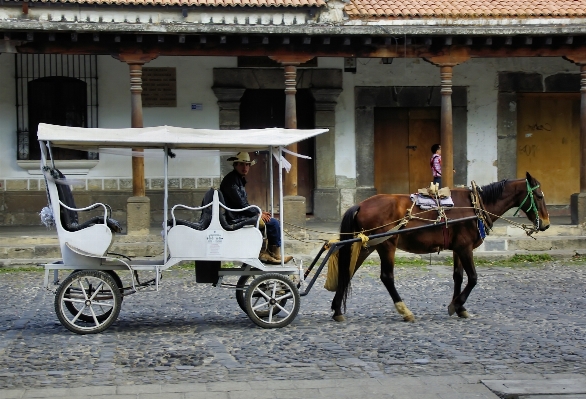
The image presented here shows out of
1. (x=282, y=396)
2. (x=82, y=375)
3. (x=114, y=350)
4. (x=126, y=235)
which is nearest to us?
(x=282, y=396)

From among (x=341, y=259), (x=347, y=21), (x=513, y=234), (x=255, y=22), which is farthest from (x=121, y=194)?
(x=341, y=259)

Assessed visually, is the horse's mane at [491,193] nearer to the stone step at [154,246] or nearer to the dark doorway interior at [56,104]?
the stone step at [154,246]

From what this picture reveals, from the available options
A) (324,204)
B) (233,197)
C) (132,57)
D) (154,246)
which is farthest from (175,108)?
(233,197)

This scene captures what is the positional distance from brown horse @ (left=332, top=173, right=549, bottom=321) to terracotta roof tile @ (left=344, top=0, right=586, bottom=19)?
6696 millimetres

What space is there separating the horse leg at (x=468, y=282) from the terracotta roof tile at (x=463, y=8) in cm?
731

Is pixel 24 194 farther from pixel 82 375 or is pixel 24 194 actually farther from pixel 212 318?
pixel 82 375

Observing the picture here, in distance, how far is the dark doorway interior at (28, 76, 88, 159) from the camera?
16.8m

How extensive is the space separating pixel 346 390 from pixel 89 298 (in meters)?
3.13

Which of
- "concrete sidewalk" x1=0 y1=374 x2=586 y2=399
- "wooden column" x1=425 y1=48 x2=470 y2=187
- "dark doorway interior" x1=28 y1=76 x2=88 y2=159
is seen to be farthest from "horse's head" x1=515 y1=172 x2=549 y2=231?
"dark doorway interior" x1=28 y1=76 x2=88 y2=159

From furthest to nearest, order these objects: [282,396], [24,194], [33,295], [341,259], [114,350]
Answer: [24,194] < [33,295] < [341,259] < [114,350] < [282,396]

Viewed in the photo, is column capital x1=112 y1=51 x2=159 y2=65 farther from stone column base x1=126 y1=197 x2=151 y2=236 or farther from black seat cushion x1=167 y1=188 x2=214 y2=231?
black seat cushion x1=167 y1=188 x2=214 y2=231

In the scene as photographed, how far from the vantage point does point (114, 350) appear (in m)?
7.71

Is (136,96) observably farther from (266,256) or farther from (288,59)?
(266,256)

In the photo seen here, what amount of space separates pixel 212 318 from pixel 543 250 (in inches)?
304
